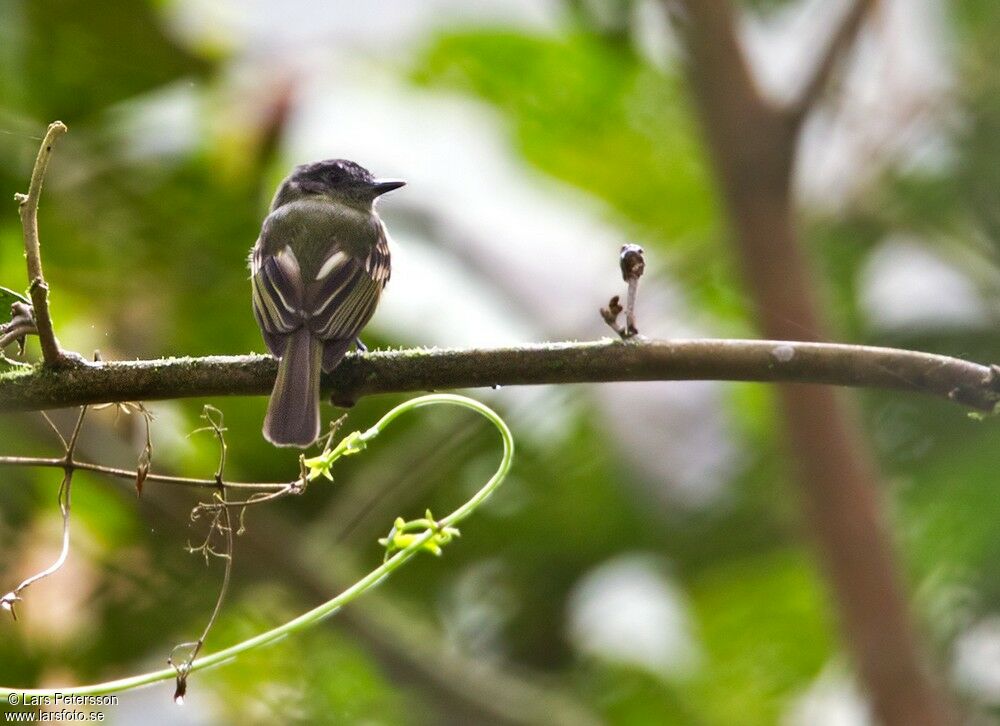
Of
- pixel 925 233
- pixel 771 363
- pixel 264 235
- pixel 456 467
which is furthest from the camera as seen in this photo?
pixel 925 233

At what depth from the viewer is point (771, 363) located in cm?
162

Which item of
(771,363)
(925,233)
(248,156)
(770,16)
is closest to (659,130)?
(770,16)

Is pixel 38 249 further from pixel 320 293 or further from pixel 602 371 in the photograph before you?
pixel 320 293

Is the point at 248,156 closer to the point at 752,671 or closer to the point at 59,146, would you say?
the point at 59,146

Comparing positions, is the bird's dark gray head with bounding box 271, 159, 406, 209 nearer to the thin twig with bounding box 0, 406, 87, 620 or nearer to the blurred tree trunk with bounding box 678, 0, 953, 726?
the blurred tree trunk with bounding box 678, 0, 953, 726

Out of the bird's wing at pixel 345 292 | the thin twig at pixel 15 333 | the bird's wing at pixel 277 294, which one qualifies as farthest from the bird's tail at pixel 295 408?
the thin twig at pixel 15 333

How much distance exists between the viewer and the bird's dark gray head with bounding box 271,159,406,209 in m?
3.42

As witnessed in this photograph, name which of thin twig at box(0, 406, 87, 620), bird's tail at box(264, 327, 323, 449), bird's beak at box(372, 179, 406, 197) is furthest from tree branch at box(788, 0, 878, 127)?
thin twig at box(0, 406, 87, 620)

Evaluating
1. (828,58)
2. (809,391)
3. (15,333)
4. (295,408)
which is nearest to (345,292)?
(295,408)

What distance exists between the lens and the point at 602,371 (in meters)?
1.63

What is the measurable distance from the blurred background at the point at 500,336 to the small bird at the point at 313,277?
0.22 meters

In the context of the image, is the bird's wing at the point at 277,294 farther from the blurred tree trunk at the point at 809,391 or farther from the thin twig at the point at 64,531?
the blurred tree trunk at the point at 809,391

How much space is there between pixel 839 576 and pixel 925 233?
5.27 feet

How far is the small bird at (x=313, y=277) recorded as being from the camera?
206 centimetres
